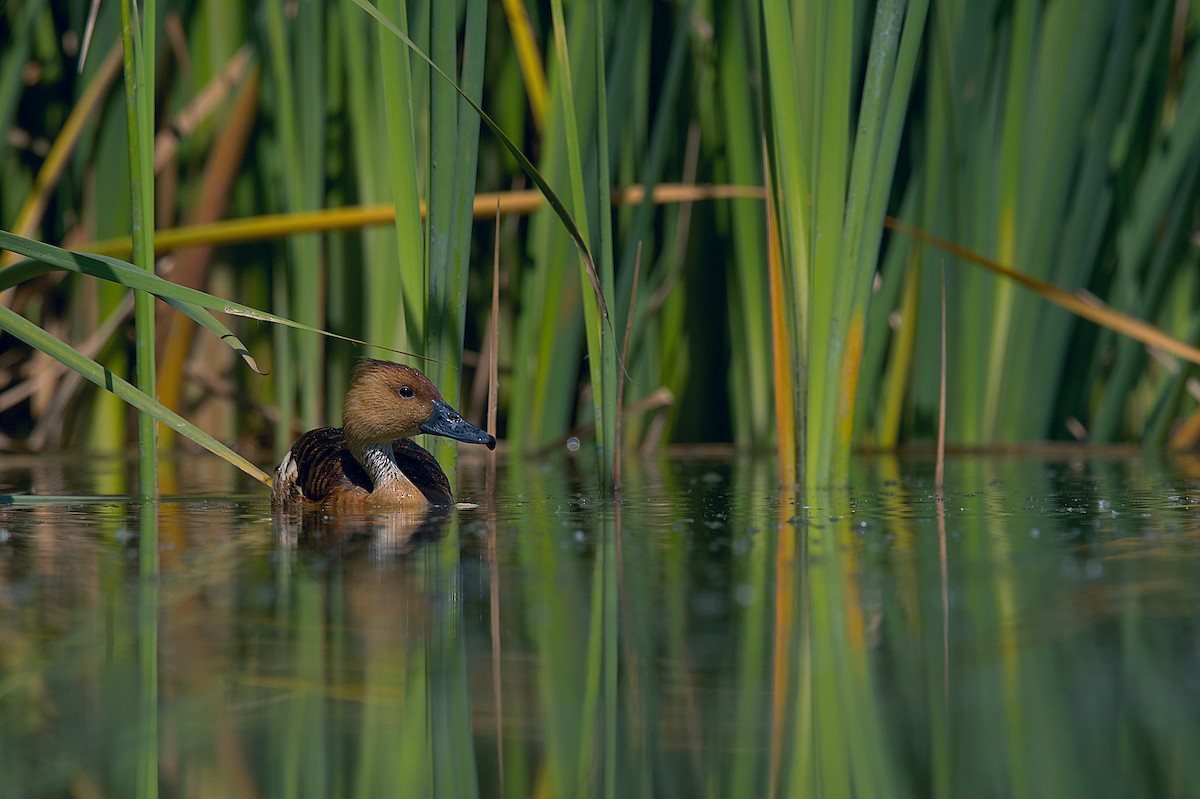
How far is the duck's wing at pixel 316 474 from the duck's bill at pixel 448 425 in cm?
27

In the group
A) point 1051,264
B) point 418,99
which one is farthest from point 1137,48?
point 418,99

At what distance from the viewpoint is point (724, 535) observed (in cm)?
347

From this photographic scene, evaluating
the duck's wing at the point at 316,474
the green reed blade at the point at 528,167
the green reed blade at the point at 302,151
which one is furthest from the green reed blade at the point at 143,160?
the green reed blade at the point at 302,151

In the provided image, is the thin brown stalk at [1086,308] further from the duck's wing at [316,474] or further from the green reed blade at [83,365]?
the green reed blade at [83,365]

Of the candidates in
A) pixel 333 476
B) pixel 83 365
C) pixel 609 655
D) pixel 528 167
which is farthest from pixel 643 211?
pixel 609 655

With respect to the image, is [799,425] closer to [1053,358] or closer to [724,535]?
[724,535]

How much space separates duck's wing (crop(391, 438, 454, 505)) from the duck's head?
0.10 metres

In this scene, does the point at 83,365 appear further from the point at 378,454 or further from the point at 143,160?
the point at 378,454

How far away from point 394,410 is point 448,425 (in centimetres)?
18

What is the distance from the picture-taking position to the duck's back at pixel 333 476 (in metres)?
4.34

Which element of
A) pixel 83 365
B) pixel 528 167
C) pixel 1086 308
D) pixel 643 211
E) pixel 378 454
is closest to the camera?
pixel 83 365

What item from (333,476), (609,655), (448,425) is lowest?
(609,655)

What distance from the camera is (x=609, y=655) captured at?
2264 millimetres

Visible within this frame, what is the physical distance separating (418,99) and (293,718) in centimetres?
258
